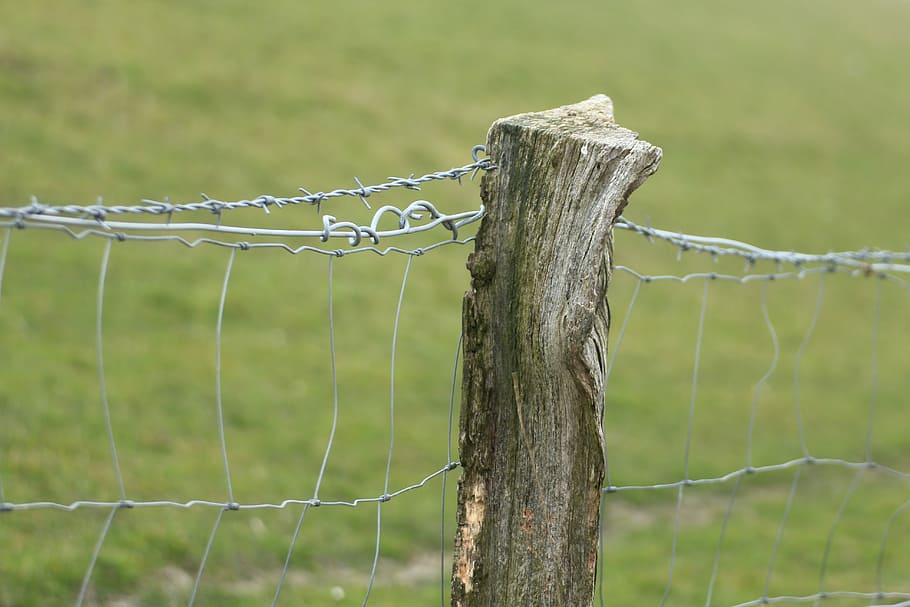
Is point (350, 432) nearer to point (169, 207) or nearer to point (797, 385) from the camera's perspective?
point (797, 385)

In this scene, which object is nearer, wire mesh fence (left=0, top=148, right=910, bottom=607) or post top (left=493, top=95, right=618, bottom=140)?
post top (left=493, top=95, right=618, bottom=140)

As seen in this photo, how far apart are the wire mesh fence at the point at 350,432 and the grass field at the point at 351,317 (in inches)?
1.0

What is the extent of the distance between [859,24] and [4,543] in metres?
26.7

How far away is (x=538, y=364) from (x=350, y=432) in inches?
178

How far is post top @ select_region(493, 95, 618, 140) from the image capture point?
6.18 feet

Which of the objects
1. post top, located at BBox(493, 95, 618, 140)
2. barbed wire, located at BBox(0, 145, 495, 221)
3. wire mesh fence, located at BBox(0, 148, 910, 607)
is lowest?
wire mesh fence, located at BBox(0, 148, 910, 607)

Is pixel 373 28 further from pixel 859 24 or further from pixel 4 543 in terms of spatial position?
pixel 859 24

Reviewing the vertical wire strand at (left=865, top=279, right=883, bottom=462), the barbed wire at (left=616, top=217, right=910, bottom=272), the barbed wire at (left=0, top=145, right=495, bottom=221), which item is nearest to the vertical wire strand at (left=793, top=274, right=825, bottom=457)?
the barbed wire at (left=616, top=217, right=910, bottom=272)

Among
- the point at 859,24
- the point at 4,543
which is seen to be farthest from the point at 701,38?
the point at 4,543

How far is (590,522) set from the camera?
1.86m

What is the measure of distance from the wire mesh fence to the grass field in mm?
24

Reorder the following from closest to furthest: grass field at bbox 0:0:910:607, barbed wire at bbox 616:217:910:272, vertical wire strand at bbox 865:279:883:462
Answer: barbed wire at bbox 616:217:910:272 < vertical wire strand at bbox 865:279:883:462 < grass field at bbox 0:0:910:607

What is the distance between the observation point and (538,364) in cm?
184

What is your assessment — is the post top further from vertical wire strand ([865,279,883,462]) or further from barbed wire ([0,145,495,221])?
vertical wire strand ([865,279,883,462])
